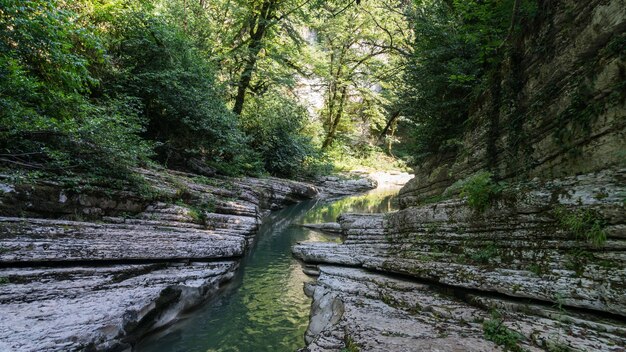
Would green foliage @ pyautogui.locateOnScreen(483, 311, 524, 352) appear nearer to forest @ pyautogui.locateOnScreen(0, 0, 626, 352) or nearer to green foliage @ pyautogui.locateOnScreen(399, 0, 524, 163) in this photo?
forest @ pyautogui.locateOnScreen(0, 0, 626, 352)

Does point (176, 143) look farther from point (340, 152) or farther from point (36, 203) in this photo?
point (340, 152)

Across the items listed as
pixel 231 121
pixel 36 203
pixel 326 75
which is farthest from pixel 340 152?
pixel 36 203

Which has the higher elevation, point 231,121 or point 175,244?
point 231,121

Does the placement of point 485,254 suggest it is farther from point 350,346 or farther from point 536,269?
point 350,346

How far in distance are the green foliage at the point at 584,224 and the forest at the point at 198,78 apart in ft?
12.3

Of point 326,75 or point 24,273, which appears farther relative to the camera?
point 326,75

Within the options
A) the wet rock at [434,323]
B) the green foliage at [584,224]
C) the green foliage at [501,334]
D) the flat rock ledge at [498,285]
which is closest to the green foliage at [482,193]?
the flat rock ledge at [498,285]

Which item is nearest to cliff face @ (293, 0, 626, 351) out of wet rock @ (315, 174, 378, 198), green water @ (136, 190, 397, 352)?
green water @ (136, 190, 397, 352)

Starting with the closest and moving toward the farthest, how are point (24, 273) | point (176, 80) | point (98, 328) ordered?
1. point (98, 328)
2. point (24, 273)
3. point (176, 80)

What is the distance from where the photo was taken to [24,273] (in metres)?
4.64

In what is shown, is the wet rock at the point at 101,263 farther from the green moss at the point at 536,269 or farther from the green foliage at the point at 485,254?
the green moss at the point at 536,269

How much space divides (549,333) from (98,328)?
547cm

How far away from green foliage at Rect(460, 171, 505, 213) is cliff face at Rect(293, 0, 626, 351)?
7cm

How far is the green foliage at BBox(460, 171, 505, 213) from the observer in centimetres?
541
